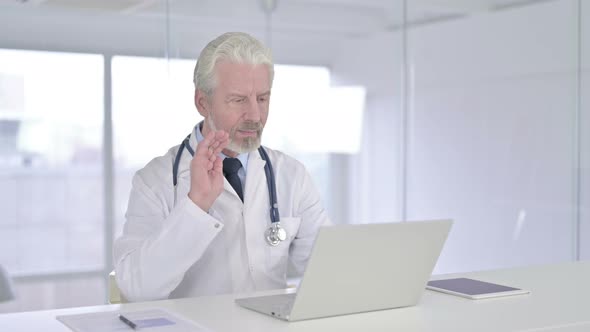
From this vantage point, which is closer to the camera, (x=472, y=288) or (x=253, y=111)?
(x=472, y=288)

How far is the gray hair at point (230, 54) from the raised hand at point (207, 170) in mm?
444

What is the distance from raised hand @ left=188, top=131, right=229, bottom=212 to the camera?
215cm

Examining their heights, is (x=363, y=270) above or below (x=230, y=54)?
below

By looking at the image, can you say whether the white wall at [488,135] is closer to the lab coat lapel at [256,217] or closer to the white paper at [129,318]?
the lab coat lapel at [256,217]

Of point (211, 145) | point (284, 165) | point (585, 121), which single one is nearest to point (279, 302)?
point (211, 145)

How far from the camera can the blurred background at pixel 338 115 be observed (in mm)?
3773

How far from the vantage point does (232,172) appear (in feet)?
8.52

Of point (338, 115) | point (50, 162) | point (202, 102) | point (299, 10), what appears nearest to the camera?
point (202, 102)

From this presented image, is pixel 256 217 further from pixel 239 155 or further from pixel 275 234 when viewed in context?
pixel 239 155

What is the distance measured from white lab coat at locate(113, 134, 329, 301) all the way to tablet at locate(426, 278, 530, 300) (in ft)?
1.76

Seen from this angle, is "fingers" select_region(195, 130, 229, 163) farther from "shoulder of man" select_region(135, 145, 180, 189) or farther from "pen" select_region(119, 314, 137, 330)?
"pen" select_region(119, 314, 137, 330)

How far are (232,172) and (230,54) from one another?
0.37 m

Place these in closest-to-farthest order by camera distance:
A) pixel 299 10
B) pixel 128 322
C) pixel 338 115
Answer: pixel 128 322 → pixel 299 10 → pixel 338 115

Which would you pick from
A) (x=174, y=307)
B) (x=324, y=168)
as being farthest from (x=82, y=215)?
(x=174, y=307)
